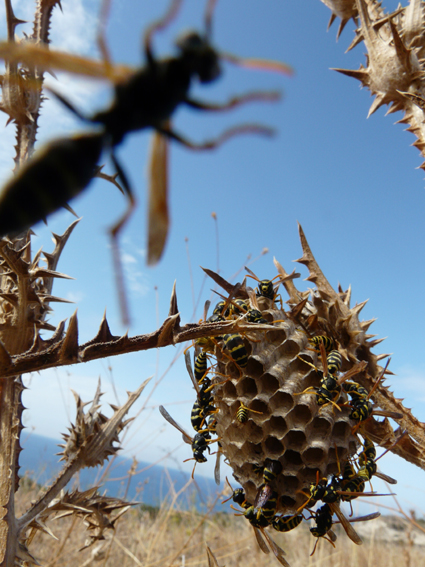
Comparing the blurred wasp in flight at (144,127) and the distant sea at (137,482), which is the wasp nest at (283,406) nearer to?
the blurred wasp in flight at (144,127)

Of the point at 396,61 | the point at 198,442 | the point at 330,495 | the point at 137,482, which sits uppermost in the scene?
the point at 396,61

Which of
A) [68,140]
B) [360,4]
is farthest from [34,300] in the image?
[360,4]

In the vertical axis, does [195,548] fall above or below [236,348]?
below

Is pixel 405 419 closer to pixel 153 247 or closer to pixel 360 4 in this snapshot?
pixel 153 247

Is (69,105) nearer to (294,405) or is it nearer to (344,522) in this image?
(294,405)

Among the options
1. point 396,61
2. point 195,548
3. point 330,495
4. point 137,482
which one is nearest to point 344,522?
point 330,495

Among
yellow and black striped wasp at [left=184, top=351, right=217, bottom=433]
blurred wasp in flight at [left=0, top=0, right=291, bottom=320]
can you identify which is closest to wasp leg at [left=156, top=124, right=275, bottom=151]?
blurred wasp in flight at [left=0, top=0, right=291, bottom=320]
